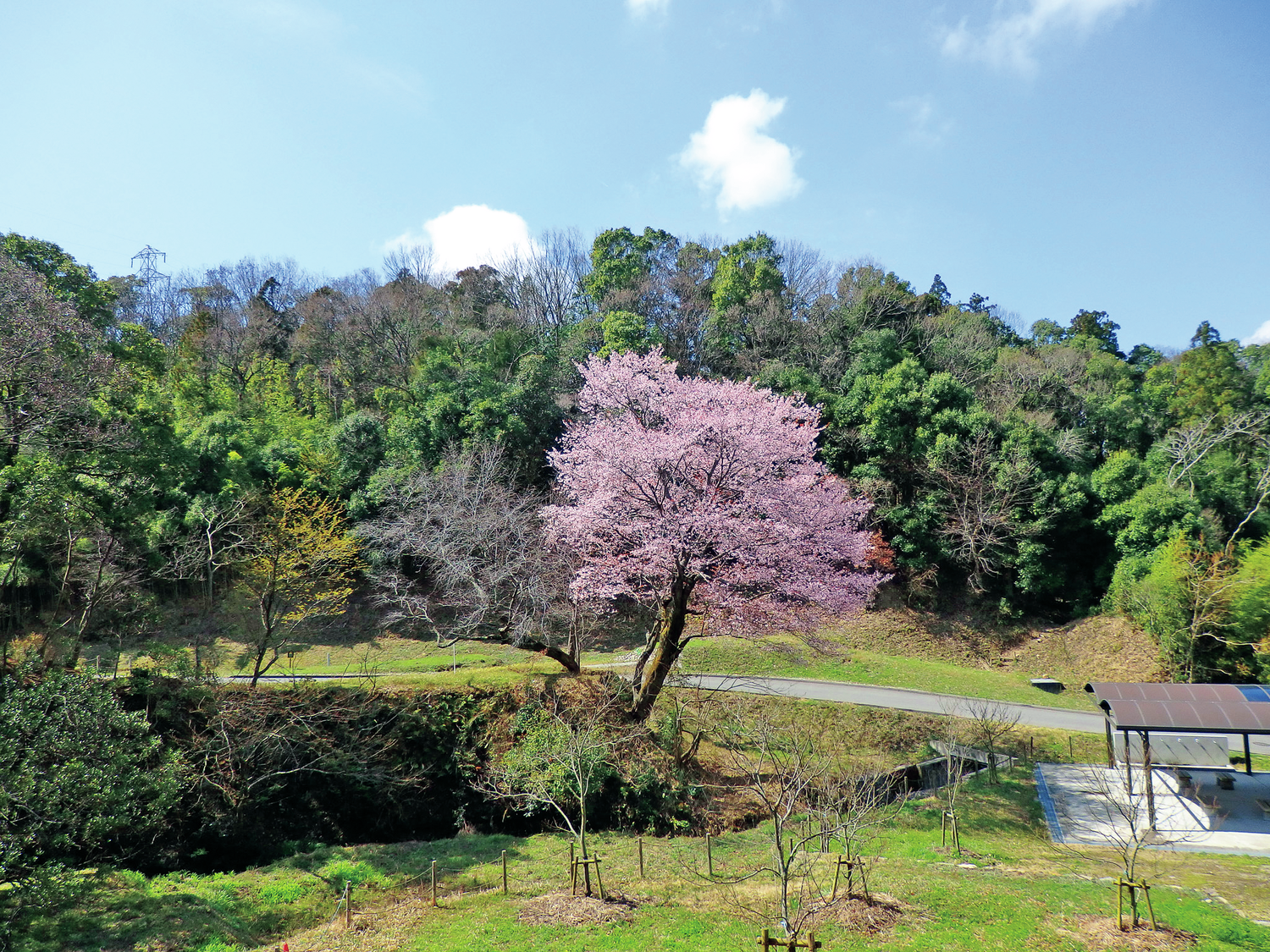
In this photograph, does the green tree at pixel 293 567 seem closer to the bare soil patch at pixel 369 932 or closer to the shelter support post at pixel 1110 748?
the bare soil patch at pixel 369 932

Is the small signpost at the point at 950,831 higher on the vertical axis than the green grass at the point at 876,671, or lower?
lower

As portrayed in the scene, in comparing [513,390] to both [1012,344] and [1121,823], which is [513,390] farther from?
[1012,344]

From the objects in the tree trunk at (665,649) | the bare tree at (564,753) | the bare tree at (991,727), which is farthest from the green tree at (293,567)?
the bare tree at (991,727)

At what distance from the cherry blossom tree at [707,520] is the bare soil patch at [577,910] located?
639 centimetres

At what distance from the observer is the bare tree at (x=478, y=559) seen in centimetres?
1767

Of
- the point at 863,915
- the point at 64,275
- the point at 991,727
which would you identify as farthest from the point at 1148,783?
the point at 64,275

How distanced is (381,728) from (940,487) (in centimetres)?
2307

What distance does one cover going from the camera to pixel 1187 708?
14.1 meters

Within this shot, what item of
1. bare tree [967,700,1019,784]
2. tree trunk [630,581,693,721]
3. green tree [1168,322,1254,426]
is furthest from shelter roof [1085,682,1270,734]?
green tree [1168,322,1254,426]

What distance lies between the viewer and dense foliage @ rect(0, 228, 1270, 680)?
15.9 metres

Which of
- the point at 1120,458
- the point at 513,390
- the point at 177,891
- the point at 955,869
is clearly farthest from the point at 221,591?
the point at 1120,458

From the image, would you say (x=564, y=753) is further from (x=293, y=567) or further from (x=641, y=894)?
(x=293, y=567)

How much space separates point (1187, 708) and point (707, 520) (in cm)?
1049

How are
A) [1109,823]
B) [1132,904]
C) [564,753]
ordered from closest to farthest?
[1132,904] < [1109,823] < [564,753]
